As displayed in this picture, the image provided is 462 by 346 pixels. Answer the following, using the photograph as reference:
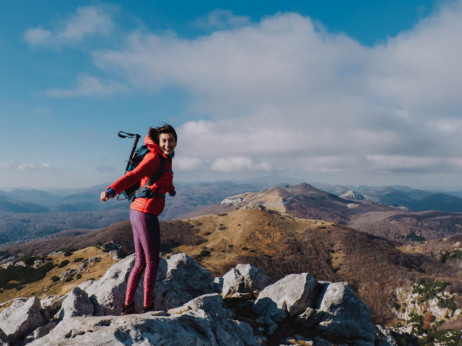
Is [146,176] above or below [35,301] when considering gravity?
above

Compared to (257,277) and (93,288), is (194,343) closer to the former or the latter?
(93,288)

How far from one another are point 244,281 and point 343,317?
7.94 metres

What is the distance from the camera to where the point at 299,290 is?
16.6 m

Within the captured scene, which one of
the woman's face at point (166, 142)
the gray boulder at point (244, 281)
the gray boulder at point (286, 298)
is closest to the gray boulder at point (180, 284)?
the gray boulder at point (244, 281)

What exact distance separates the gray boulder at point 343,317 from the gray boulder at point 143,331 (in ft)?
29.2

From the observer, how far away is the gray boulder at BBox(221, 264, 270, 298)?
786 inches

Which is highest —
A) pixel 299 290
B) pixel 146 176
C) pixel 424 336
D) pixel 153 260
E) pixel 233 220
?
pixel 146 176

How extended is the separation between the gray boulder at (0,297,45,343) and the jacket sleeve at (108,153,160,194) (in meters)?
8.98

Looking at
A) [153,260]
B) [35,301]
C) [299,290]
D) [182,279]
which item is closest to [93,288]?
[35,301]

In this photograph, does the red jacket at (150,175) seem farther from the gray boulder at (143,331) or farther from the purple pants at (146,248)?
the gray boulder at (143,331)

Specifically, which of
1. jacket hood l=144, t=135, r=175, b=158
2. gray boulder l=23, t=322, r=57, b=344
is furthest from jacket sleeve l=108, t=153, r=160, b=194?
gray boulder l=23, t=322, r=57, b=344

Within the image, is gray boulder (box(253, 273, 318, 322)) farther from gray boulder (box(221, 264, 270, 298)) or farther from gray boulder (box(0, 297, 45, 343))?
gray boulder (box(0, 297, 45, 343))

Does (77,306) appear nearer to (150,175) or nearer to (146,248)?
(146,248)

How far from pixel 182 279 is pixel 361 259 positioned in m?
150
